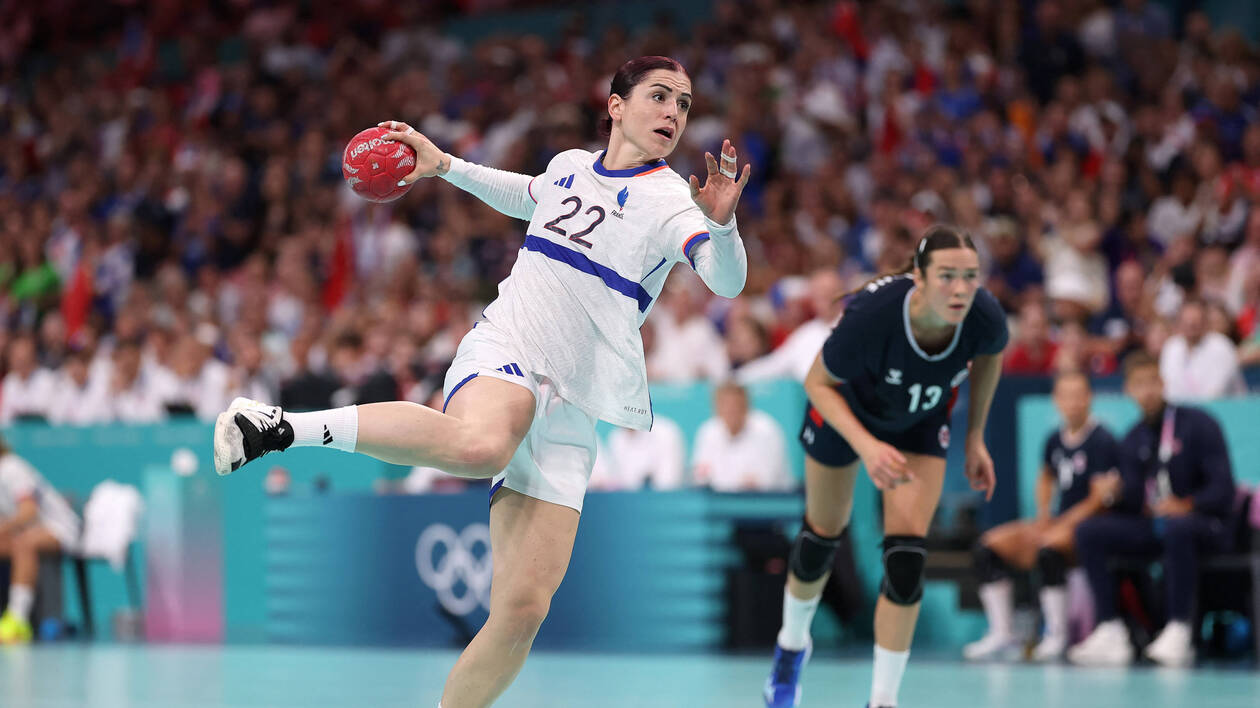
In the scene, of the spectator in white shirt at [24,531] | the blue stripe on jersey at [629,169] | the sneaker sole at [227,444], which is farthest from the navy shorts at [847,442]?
the spectator in white shirt at [24,531]

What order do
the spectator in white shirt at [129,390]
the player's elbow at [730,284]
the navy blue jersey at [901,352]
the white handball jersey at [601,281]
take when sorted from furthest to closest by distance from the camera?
1. the spectator in white shirt at [129,390]
2. the navy blue jersey at [901,352]
3. the white handball jersey at [601,281]
4. the player's elbow at [730,284]

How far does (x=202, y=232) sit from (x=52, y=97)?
5696 mm

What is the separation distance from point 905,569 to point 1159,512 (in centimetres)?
469

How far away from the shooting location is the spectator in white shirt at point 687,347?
13195 millimetres

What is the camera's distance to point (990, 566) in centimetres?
1032

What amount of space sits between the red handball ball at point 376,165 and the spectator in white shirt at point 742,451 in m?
6.04

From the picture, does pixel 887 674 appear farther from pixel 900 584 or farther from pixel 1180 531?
pixel 1180 531

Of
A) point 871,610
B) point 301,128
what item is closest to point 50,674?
point 871,610

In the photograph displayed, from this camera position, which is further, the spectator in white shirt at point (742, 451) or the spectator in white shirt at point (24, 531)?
the spectator in white shirt at point (24, 531)

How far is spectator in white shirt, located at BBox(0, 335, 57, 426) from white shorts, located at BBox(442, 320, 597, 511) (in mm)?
13112

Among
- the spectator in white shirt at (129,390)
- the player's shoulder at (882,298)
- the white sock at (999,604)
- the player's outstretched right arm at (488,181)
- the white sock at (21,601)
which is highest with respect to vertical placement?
the player's outstretched right arm at (488,181)

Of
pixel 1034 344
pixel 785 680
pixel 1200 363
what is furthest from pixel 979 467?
pixel 1034 344

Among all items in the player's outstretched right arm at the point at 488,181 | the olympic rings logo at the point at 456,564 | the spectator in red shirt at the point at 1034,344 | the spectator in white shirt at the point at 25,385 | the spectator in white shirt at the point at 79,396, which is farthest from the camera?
the spectator in white shirt at the point at 25,385

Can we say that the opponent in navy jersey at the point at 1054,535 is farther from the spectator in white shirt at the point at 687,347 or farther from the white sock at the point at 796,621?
the white sock at the point at 796,621
